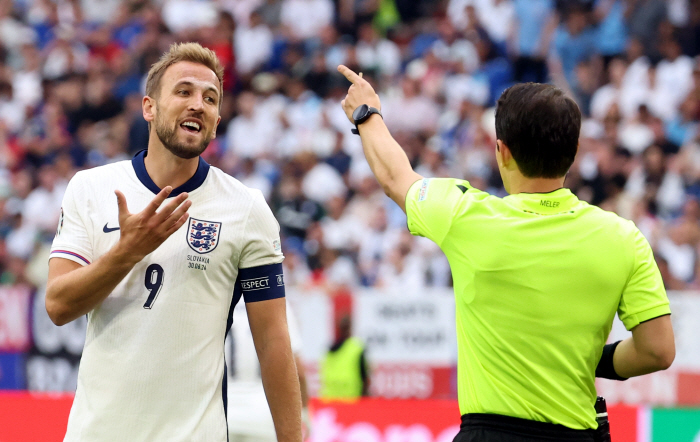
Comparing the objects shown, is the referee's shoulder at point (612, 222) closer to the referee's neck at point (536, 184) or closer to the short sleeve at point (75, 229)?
the referee's neck at point (536, 184)

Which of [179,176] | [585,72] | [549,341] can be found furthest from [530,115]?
[585,72]

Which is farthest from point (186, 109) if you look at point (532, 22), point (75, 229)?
point (532, 22)

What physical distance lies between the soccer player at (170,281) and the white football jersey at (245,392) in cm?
218

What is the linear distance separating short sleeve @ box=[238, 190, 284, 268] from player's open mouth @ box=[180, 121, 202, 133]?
370 millimetres

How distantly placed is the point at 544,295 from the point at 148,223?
4.52ft

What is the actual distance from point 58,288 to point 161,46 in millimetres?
13163

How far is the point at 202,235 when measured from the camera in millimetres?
3609

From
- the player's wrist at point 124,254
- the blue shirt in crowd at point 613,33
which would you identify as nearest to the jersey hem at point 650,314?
the player's wrist at point 124,254

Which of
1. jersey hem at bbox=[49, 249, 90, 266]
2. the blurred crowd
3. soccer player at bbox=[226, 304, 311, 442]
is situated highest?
the blurred crowd

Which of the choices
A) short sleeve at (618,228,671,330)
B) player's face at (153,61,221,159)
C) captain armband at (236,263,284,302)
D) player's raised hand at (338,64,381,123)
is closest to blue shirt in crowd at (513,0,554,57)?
player's raised hand at (338,64,381,123)

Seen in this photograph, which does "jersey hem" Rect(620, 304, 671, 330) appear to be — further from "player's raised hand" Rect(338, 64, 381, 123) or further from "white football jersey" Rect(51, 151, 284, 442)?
"white football jersey" Rect(51, 151, 284, 442)

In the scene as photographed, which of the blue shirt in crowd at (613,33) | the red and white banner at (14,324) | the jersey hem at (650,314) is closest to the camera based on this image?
the jersey hem at (650,314)

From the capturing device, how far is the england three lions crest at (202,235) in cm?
358

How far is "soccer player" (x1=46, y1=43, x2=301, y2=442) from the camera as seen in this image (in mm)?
3416
